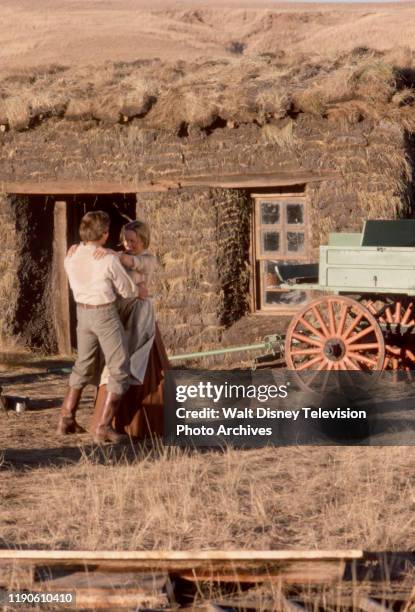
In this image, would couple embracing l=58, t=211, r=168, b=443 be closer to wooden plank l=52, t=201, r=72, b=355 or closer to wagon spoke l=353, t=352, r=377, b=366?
wagon spoke l=353, t=352, r=377, b=366

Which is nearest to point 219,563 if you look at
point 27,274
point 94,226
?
point 94,226

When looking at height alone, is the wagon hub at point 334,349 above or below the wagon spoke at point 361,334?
below

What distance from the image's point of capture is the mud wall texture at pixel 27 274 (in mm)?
14188

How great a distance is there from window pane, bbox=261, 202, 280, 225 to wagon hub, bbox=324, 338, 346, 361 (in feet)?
10.5

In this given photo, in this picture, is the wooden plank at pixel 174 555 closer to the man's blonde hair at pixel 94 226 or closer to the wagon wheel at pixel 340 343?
the man's blonde hair at pixel 94 226

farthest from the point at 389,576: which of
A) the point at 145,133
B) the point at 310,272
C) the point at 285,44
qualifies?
the point at 285,44

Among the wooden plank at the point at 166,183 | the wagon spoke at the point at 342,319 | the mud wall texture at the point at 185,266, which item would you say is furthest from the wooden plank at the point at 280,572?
the mud wall texture at the point at 185,266

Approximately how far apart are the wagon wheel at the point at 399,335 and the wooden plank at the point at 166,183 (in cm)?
Result: 185

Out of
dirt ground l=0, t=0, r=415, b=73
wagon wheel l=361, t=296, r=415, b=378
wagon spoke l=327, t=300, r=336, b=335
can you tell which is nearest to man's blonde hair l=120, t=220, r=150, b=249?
wagon spoke l=327, t=300, r=336, b=335

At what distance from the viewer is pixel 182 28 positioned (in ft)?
177

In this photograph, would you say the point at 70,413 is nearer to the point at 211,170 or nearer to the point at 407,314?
the point at 407,314

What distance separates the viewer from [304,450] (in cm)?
887

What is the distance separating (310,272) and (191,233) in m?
1.96

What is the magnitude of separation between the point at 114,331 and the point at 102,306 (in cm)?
19
